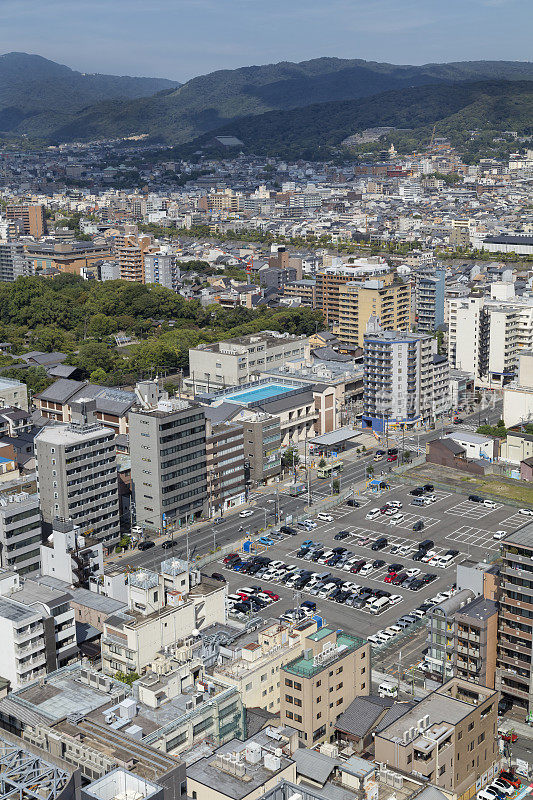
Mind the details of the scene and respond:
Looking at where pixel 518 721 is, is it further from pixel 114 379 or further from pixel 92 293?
pixel 92 293

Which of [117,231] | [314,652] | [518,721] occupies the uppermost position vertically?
[117,231]

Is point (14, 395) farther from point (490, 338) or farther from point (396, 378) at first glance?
point (490, 338)

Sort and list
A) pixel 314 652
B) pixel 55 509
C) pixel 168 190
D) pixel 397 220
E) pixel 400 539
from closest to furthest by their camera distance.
Answer: pixel 314 652 < pixel 55 509 < pixel 400 539 < pixel 397 220 < pixel 168 190

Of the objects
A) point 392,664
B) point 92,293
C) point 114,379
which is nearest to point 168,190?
point 92,293

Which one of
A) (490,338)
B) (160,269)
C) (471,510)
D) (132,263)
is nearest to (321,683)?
(471,510)

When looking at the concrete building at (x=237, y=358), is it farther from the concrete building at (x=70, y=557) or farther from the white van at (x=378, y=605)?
the white van at (x=378, y=605)

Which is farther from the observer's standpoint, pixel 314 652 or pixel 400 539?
pixel 400 539
